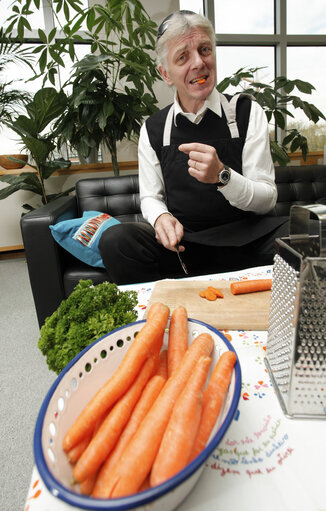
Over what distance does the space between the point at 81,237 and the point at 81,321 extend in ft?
3.36

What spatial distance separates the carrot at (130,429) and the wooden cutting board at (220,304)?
302mm

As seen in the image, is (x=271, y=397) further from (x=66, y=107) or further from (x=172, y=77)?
(x=66, y=107)

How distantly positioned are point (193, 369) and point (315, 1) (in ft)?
18.6

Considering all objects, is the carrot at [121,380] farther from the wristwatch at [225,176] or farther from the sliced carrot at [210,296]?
the wristwatch at [225,176]

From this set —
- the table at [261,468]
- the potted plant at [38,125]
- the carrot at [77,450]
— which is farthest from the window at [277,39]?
the carrot at [77,450]

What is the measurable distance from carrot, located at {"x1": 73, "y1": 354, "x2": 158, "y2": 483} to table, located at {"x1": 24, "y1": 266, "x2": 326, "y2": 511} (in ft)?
0.22

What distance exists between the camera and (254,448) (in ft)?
1.44

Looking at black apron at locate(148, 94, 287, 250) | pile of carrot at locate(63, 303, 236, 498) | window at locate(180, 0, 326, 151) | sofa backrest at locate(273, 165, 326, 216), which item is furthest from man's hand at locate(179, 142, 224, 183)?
window at locate(180, 0, 326, 151)

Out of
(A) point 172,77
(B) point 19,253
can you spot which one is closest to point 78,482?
(A) point 172,77

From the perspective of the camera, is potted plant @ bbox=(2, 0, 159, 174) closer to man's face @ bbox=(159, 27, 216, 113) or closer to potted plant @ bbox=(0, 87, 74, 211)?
potted plant @ bbox=(0, 87, 74, 211)

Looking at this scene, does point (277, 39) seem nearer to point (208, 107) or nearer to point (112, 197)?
point (112, 197)

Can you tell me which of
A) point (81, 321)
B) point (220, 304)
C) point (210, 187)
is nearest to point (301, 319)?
point (220, 304)

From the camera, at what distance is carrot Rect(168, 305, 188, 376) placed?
1.68 feet

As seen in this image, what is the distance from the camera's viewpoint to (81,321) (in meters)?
0.74
